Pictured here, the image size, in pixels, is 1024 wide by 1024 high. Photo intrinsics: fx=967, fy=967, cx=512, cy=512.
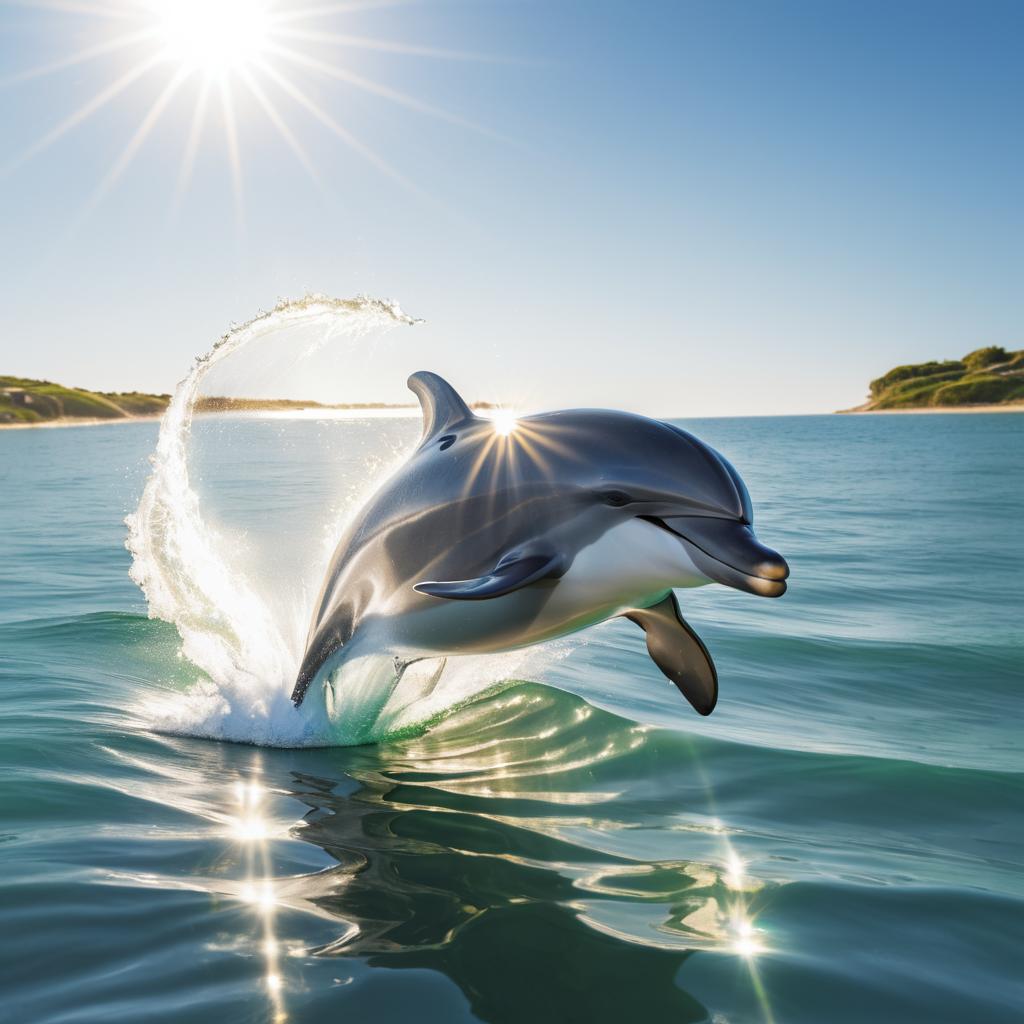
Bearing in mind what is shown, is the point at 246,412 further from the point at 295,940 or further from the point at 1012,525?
the point at 1012,525

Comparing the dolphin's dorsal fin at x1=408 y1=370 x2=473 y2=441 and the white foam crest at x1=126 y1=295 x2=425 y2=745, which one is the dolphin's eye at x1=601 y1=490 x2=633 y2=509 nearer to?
the dolphin's dorsal fin at x1=408 y1=370 x2=473 y2=441

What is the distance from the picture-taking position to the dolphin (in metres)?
4.02

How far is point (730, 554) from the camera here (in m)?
3.75

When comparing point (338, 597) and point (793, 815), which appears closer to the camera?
point (793, 815)

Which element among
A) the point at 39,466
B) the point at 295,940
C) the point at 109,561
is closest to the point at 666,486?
the point at 295,940

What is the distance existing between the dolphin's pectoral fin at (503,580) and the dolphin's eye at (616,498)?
0.33 m

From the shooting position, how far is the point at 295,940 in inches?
121

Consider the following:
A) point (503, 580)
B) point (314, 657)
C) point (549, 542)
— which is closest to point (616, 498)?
point (549, 542)

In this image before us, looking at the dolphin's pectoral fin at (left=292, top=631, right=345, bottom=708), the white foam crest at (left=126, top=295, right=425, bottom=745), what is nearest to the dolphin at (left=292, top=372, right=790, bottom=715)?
the dolphin's pectoral fin at (left=292, top=631, right=345, bottom=708)

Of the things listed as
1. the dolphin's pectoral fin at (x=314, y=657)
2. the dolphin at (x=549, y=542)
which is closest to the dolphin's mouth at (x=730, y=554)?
the dolphin at (x=549, y=542)

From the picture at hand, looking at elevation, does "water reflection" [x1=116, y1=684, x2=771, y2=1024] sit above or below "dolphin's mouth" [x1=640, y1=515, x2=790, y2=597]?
below

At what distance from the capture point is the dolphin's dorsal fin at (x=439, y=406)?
18.9ft

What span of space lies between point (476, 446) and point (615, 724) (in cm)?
224

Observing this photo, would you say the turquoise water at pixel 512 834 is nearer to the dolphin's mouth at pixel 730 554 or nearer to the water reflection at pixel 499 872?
the water reflection at pixel 499 872
